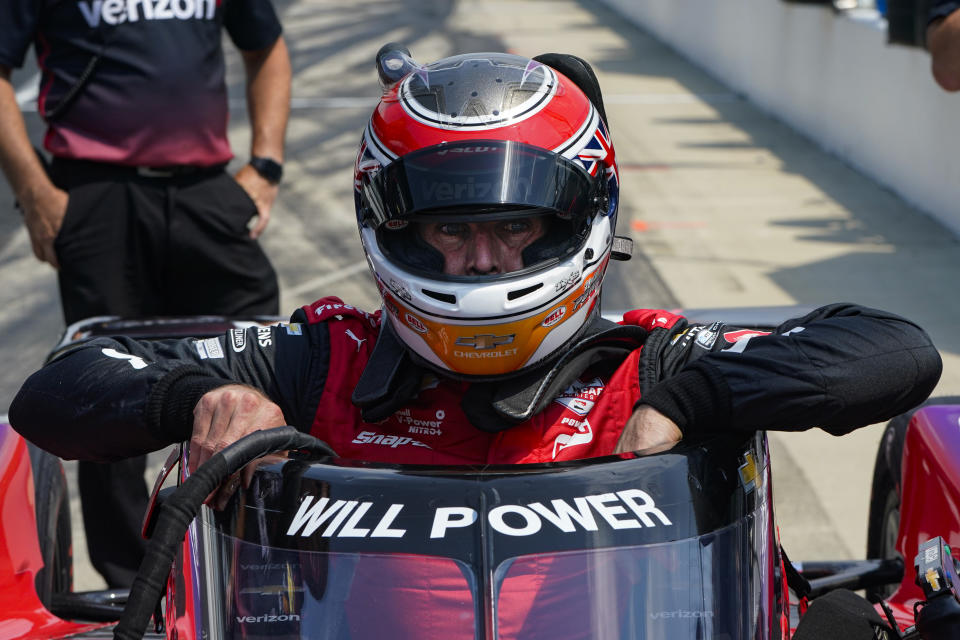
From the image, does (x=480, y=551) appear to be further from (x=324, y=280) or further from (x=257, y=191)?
(x=324, y=280)

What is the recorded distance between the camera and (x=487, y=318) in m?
2.35

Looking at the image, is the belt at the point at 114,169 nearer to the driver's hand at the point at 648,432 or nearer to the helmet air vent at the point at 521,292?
the helmet air vent at the point at 521,292

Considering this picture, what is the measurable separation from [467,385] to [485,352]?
0.16m

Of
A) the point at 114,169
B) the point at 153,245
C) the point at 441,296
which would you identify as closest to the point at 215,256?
the point at 153,245

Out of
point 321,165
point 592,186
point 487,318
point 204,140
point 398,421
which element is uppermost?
point 592,186

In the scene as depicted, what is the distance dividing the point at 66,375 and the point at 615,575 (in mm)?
1213

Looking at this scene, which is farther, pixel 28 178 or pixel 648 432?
pixel 28 178

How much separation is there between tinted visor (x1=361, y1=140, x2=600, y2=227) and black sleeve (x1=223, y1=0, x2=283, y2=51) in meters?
2.15

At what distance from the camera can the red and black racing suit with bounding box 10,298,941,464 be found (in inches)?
86.5

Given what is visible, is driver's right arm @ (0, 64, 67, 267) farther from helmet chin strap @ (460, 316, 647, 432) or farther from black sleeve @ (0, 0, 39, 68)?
helmet chin strap @ (460, 316, 647, 432)

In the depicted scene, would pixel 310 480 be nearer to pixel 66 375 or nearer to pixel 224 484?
pixel 224 484

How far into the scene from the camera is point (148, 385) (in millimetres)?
2324

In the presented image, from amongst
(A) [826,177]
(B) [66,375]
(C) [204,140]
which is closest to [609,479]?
(B) [66,375]

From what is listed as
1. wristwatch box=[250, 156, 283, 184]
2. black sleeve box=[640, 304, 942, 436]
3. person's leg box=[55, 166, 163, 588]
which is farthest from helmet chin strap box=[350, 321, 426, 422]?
wristwatch box=[250, 156, 283, 184]
